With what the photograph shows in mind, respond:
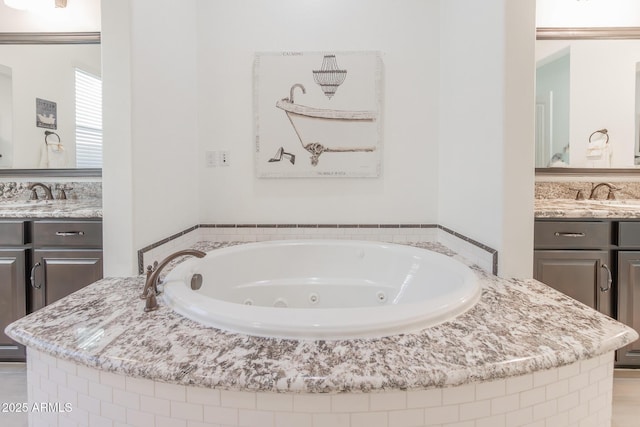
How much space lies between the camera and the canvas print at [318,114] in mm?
2020

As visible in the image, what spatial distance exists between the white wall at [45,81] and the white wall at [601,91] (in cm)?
331

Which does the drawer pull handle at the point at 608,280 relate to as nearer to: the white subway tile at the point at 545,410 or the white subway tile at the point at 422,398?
the white subway tile at the point at 545,410

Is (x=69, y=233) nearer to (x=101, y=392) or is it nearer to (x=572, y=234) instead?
(x=101, y=392)

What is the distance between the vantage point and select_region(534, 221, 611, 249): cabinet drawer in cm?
166

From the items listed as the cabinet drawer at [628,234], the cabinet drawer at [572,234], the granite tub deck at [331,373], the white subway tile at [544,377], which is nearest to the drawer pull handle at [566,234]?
the cabinet drawer at [572,234]

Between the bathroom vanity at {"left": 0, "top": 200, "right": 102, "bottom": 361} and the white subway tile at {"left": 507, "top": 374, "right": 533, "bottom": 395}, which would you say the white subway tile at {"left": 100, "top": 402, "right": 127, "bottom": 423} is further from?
the bathroom vanity at {"left": 0, "top": 200, "right": 102, "bottom": 361}

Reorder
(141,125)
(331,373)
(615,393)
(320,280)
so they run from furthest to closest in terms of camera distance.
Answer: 1. (320,280)
2. (615,393)
3. (141,125)
4. (331,373)

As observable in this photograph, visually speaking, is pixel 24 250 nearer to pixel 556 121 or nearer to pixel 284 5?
pixel 284 5

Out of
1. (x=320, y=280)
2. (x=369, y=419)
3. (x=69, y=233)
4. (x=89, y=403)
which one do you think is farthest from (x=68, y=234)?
(x=369, y=419)

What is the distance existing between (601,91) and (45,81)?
4.02 m

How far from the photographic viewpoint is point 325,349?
0.78 metres

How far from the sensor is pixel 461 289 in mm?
1086

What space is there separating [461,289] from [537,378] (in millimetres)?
356

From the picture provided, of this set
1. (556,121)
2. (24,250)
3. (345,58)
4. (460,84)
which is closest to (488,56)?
(460,84)
